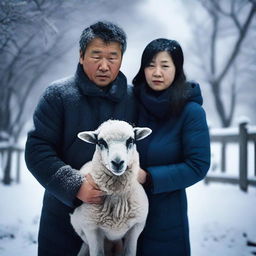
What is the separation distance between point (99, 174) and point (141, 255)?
674 millimetres

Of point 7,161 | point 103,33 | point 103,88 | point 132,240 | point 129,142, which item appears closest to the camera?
point 129,142

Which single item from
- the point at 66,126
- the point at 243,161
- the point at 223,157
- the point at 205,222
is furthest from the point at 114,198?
the point at 223,157

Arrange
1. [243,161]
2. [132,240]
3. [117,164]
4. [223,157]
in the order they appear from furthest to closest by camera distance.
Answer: [223,157]
[243,161]
[132,240]
[117,164]

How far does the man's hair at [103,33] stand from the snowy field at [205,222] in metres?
1.99

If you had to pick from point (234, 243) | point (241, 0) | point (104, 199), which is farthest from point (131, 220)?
point (241, 0)

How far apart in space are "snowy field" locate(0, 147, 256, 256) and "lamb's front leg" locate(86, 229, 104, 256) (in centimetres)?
139

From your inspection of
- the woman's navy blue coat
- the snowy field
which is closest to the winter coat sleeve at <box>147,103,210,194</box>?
the woman's navy blue coat

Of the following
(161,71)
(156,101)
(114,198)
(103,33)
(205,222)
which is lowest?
(205,222)

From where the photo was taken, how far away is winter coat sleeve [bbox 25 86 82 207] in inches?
75.0

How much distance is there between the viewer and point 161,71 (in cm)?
215

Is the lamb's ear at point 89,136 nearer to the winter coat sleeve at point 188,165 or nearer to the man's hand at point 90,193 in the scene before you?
the man's hand at point 90,193

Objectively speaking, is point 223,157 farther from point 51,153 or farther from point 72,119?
point 51,153

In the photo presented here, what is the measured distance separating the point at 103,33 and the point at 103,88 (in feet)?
1.07

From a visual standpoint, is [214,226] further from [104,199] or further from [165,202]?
[104,199]
